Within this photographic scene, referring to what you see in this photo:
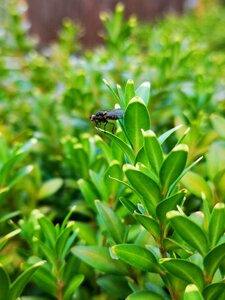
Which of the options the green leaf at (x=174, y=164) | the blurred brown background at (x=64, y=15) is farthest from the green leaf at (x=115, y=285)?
the blurred brown background at (x=64, y=15)

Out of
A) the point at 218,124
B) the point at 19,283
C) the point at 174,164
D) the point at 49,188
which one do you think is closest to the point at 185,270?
the point at 174,164

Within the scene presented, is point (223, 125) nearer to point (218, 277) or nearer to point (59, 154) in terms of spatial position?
point (218, 277)

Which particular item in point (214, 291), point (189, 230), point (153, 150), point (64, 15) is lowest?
point (214, 291)

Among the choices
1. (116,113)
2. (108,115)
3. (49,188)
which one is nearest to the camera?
(116,113)

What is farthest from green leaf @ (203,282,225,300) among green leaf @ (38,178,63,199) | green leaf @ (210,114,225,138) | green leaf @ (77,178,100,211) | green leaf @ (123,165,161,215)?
green leaf @ (38,178,63,199)

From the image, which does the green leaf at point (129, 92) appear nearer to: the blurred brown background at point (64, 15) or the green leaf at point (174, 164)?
the green leaf at point (174, 164)

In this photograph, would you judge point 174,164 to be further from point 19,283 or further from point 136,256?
point 19,283
